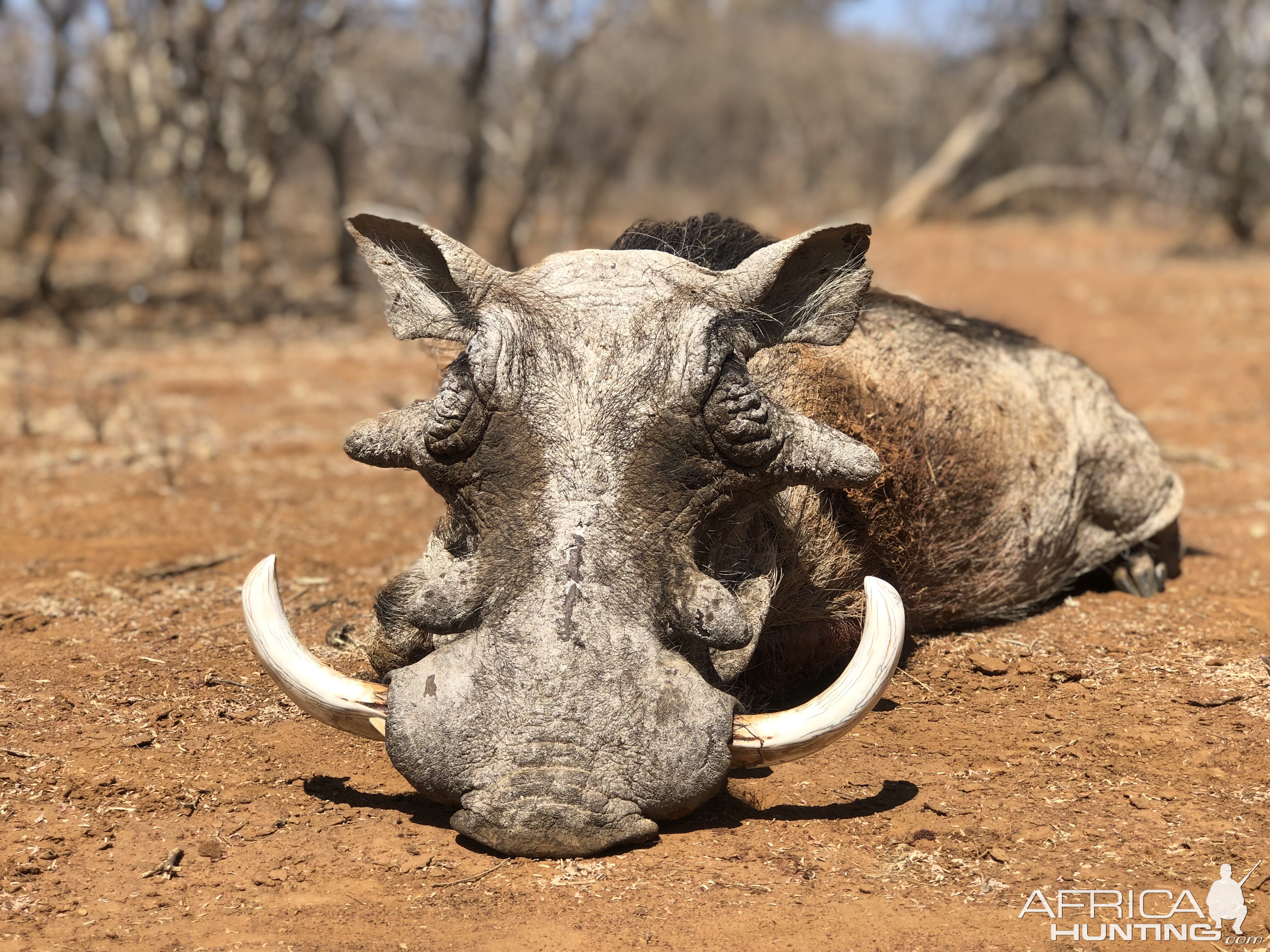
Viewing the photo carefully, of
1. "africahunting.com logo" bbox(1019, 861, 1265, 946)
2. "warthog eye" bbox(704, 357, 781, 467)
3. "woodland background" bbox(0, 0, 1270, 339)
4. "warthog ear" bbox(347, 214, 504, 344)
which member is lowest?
"africahunting.com logo" bbox(1019, 861, 1265, 946)

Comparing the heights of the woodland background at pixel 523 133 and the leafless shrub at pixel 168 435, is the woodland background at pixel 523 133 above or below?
above

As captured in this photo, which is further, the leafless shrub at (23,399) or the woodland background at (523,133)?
the woodland background at (523,133)

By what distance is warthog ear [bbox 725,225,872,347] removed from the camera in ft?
9.56

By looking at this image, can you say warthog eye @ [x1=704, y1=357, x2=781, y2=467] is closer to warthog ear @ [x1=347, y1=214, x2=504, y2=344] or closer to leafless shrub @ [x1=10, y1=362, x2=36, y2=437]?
warthog ear @ [x1=347, y1=214, x2=504, y2=344]

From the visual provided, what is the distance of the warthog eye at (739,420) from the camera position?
2.55 meters

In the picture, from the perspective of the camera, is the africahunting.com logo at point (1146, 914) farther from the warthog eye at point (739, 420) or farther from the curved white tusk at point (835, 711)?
the warthog eye at point (739, 420)

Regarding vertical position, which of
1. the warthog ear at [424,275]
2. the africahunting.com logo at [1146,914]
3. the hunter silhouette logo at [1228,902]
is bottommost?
the africahunting.com logo at [1146,914]

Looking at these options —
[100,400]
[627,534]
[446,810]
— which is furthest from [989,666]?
[100,400]

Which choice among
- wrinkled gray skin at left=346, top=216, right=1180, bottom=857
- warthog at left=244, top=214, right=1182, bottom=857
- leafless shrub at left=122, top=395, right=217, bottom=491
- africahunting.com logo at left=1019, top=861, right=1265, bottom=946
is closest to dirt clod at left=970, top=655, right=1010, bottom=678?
warthog at left=244, top=214, right=1182, bottom=857

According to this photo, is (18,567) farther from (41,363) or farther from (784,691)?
(41,363)

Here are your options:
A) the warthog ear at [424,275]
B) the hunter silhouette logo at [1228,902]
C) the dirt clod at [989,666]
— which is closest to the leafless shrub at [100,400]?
the warthog ear at [424,275]

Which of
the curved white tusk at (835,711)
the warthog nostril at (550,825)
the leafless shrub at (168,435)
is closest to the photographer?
the warthog nostril at (550,825)

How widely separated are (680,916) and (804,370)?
4.99 feet

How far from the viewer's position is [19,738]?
2969 millimetres
